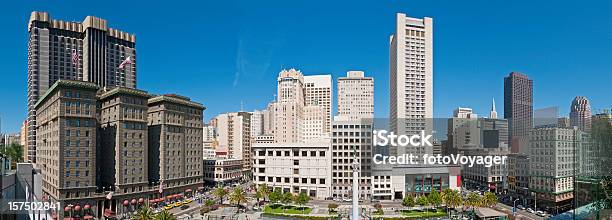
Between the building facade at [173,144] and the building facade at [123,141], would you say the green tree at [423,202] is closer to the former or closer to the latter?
the building facade at [173,144]

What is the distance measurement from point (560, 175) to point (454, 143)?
26.3 ft

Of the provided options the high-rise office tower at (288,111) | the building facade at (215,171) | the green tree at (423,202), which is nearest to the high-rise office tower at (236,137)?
the high-rise office tower at (288,111)

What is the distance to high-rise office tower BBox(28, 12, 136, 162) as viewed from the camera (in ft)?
172

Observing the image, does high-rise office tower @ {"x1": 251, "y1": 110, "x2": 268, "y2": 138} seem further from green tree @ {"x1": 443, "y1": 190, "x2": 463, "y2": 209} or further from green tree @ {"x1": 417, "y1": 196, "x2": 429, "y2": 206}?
green tree @ {"x1": 443, "y1": 190, "x2": 463, "y2": 209}

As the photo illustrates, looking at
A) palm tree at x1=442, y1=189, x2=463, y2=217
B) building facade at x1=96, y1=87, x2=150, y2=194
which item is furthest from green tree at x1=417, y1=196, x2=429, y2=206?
building facade at x1=96, y1=87, x2=150, y2=194

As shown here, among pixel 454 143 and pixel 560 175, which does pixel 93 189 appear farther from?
pixel 560 175

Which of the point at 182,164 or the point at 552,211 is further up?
the point at 182,164

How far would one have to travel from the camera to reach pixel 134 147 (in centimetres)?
3112

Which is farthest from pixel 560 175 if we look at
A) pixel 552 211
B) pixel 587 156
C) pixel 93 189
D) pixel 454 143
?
pixel 93 189

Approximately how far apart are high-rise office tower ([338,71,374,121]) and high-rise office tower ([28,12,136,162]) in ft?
125

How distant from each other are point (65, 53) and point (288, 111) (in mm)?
33540

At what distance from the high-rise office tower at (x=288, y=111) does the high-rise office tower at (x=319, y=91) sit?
8.37 meters

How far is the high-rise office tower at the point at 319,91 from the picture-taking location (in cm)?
8598

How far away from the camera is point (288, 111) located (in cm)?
6931
